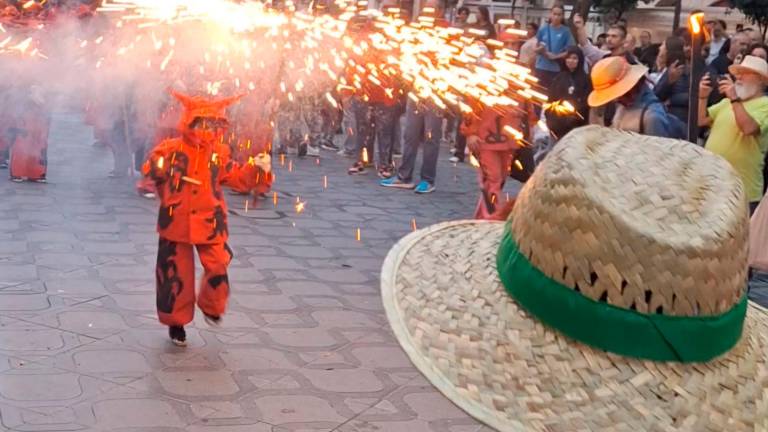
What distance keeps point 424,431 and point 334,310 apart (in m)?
1.81

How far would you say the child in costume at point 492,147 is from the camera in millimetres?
8219

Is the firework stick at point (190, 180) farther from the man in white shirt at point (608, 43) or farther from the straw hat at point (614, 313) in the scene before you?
the man in white shirt at point (608, 43)

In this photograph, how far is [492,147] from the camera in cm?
824

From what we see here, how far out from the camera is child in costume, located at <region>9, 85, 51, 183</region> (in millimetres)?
9508

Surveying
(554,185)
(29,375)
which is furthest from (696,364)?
(29,375)

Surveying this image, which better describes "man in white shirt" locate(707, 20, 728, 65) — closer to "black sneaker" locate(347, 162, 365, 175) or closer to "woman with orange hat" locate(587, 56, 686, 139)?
"black sneaker" locate(347, 162, 365, 175)

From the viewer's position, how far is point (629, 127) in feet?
19.4

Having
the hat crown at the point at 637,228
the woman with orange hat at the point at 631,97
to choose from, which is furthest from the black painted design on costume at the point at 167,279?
the hat crown at the point at 637,228

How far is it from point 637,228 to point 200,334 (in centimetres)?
412

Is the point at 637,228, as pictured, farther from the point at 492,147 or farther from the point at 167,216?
the point at 492,147

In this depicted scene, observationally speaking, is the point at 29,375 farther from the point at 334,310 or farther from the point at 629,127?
the point at 629,127

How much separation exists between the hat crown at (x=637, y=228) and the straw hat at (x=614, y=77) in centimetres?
376

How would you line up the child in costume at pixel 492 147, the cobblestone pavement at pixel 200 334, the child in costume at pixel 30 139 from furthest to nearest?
the child in costume at pixel 30 139 → the child in costume at pixel 492 147 → the cobblestone pavement at pixel 200 334

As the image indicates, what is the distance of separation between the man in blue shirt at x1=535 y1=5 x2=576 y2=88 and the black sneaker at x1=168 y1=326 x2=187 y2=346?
7103 mm
